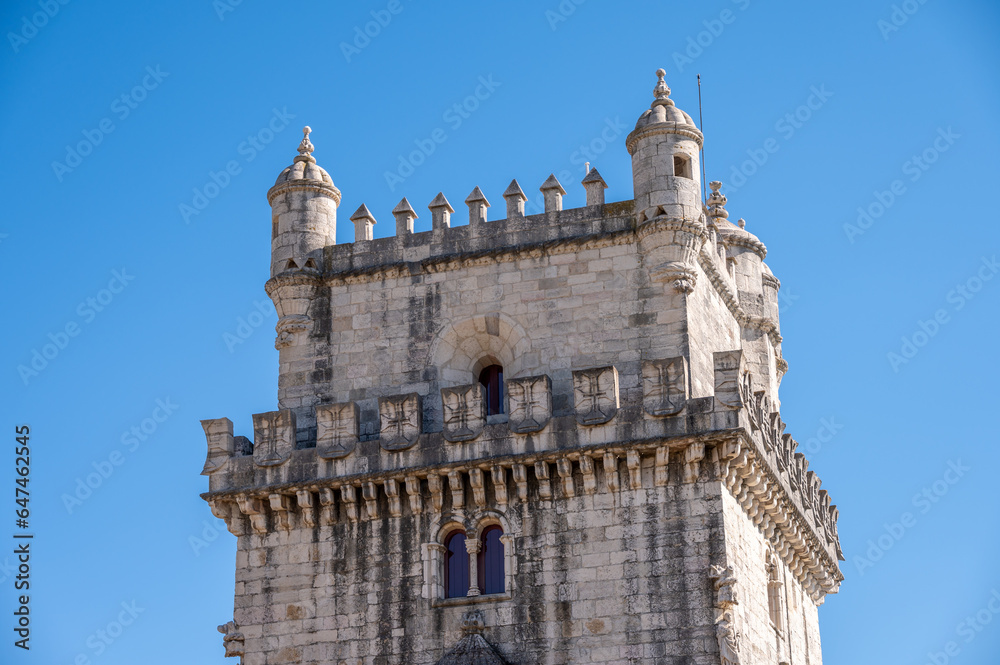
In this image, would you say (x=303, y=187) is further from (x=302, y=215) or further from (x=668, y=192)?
(x=668, y=192)

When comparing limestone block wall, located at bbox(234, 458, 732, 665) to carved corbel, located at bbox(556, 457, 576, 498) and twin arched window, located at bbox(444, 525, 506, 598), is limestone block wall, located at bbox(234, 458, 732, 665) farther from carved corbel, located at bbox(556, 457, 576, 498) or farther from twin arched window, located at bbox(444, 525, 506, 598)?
twin arched window, located at bbox(444, 525, 506, 598)

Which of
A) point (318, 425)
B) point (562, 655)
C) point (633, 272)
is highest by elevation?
point (633, 272)

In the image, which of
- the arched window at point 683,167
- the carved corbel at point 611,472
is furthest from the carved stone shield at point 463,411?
the arched window at point 683,167

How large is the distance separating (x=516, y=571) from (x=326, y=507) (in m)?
4.35

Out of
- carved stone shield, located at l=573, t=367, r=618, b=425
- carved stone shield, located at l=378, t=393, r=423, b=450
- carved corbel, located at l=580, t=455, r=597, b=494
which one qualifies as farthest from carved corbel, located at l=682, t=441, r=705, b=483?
carved stone shield, located at l=378, t=393, r=423, b=450

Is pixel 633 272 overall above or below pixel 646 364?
above

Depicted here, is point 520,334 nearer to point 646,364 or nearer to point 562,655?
point 646,364

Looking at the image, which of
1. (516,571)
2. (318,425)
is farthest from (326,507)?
(516,571)

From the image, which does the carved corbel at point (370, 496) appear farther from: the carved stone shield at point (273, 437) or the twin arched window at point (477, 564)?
the carved stone shield at point (273, 437)

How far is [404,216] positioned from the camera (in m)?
38.9

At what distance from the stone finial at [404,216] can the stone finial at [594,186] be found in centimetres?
397

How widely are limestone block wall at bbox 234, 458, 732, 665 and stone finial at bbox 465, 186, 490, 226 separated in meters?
6.36

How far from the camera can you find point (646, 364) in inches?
1363

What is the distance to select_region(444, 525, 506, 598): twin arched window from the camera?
3500 cm
